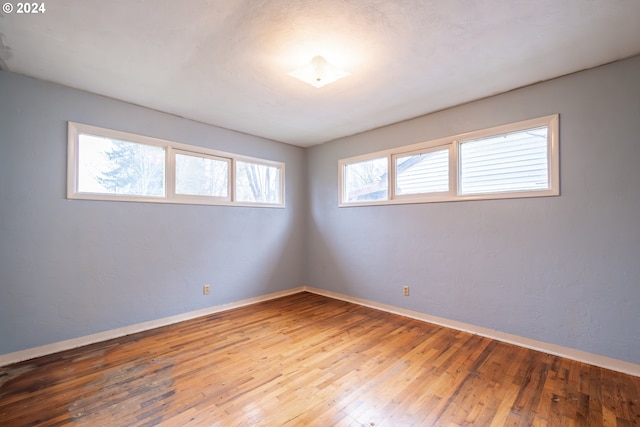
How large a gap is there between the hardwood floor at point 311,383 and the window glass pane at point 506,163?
163 cm

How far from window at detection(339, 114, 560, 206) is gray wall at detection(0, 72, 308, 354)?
2141mm

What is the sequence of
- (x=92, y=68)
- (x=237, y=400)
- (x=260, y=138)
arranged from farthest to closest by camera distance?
(x=260, y=138)
(x=92, y=68)
(x=237, y=400)

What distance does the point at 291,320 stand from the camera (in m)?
3.45

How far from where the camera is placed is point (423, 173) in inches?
140

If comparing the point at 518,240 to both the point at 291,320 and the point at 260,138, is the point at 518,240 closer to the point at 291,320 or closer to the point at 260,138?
the point at 291,320

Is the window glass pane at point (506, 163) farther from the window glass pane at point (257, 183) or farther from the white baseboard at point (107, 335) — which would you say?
the white baseboard at point (107, 335)

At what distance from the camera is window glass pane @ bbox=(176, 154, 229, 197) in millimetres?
3535

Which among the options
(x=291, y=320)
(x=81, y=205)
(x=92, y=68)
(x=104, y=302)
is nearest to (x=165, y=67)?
(x=92, y=68)

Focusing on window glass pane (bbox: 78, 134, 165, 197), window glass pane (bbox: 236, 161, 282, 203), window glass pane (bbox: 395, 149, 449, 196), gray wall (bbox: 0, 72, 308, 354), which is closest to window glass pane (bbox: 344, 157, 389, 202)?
window glass pane (bbox: 395, 149, 449, 196)

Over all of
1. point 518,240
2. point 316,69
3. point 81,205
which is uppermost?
point 316,69

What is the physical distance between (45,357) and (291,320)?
2356 mm

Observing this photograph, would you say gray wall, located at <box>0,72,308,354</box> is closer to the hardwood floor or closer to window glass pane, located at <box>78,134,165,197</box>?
window glass pane, located at <box>78,134,165,197</box>

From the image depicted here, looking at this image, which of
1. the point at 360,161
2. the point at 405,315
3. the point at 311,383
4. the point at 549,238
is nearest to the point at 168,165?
the point at 360,161

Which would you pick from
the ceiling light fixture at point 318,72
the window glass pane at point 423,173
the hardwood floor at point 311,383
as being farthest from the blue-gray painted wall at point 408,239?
the ceiling light fixture at point 318,72
